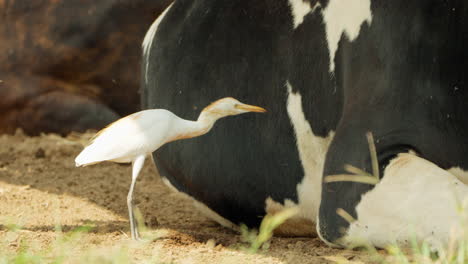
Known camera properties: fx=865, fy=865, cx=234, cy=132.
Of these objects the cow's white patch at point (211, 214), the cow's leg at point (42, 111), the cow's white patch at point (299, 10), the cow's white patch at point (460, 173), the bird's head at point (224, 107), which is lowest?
the cow's leg at point (42, 111)

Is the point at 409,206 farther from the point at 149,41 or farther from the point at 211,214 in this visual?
the point at 149,41

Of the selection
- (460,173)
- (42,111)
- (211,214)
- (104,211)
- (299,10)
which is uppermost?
(299,10)

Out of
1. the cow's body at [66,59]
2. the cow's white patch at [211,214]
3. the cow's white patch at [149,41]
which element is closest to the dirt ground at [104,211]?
the cow's white patch at [211,214]

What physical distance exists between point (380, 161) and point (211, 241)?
23.6 inches

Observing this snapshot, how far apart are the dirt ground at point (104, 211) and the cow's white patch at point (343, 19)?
0.65 meters

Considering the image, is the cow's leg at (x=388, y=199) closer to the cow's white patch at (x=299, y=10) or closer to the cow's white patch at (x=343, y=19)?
the cow's white patch at (x=343, y=19)

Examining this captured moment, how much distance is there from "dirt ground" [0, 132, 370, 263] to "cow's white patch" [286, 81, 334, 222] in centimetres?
13

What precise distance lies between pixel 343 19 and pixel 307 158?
1.57 feet

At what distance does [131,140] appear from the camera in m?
2.49

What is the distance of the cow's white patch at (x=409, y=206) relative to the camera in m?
2.22

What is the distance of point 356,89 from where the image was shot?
102 inches

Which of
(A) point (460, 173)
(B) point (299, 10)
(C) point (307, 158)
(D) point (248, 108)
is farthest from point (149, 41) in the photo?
(A) point (460, 173)

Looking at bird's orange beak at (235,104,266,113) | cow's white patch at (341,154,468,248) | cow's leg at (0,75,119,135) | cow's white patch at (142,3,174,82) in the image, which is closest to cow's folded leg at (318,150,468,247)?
cow's white patch at (341,154,468,248)

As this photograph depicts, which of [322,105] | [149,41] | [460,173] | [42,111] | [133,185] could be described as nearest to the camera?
[460,173]
